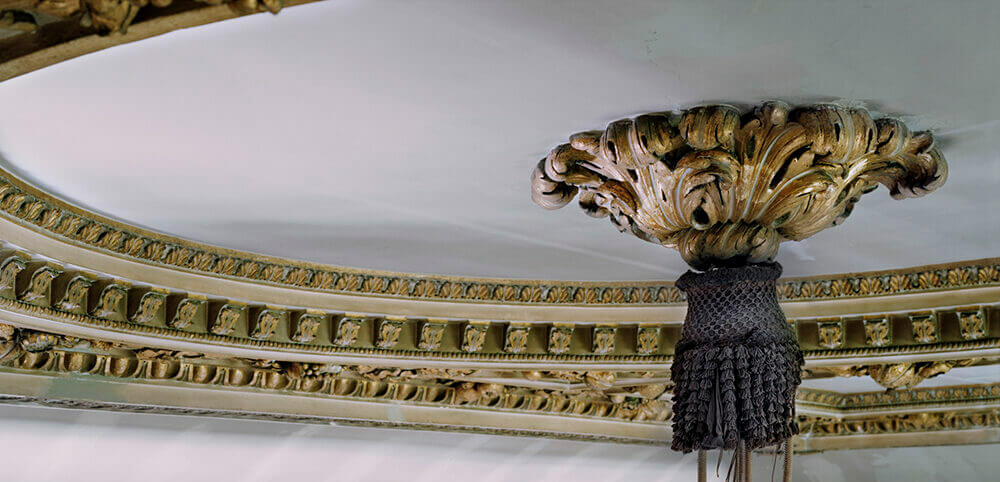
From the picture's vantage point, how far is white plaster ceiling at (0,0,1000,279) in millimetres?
1643

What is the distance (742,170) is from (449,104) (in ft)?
1.78

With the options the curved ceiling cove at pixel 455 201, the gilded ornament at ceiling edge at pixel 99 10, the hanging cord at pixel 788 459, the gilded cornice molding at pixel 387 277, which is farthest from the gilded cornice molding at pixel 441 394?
the gilded ornament at ceiling edge at pixel 99 10

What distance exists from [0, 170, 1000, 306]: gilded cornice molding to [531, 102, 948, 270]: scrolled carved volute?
2.44ft

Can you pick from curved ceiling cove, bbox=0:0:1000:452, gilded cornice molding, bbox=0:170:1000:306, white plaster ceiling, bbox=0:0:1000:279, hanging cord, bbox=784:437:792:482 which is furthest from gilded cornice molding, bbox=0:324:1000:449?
hanging cord, bbox=784:437:792:482

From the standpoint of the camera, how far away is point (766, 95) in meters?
1.87

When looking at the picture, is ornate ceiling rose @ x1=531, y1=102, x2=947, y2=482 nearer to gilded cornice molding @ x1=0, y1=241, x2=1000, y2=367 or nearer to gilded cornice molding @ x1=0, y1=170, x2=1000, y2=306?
gilded cornice molding @ x1=0, y1=170, x2=1000, y2=306

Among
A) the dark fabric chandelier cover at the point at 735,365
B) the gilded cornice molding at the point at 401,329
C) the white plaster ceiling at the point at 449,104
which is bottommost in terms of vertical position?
the dark fabric chandelier cover at the point at 735,365

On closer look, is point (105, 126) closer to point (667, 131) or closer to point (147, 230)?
point (147, 230)

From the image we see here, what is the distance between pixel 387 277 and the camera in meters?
2.93

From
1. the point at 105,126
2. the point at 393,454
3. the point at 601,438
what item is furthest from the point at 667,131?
the point at 601,438

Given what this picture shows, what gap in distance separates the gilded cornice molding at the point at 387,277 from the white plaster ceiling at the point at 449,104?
61 mm

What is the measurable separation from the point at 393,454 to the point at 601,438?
795 millimetres

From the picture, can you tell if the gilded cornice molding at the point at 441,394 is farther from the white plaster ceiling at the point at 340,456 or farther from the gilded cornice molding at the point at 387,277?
the gilded cornice molding at the point at 387,277

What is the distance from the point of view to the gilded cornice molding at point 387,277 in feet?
7.82
